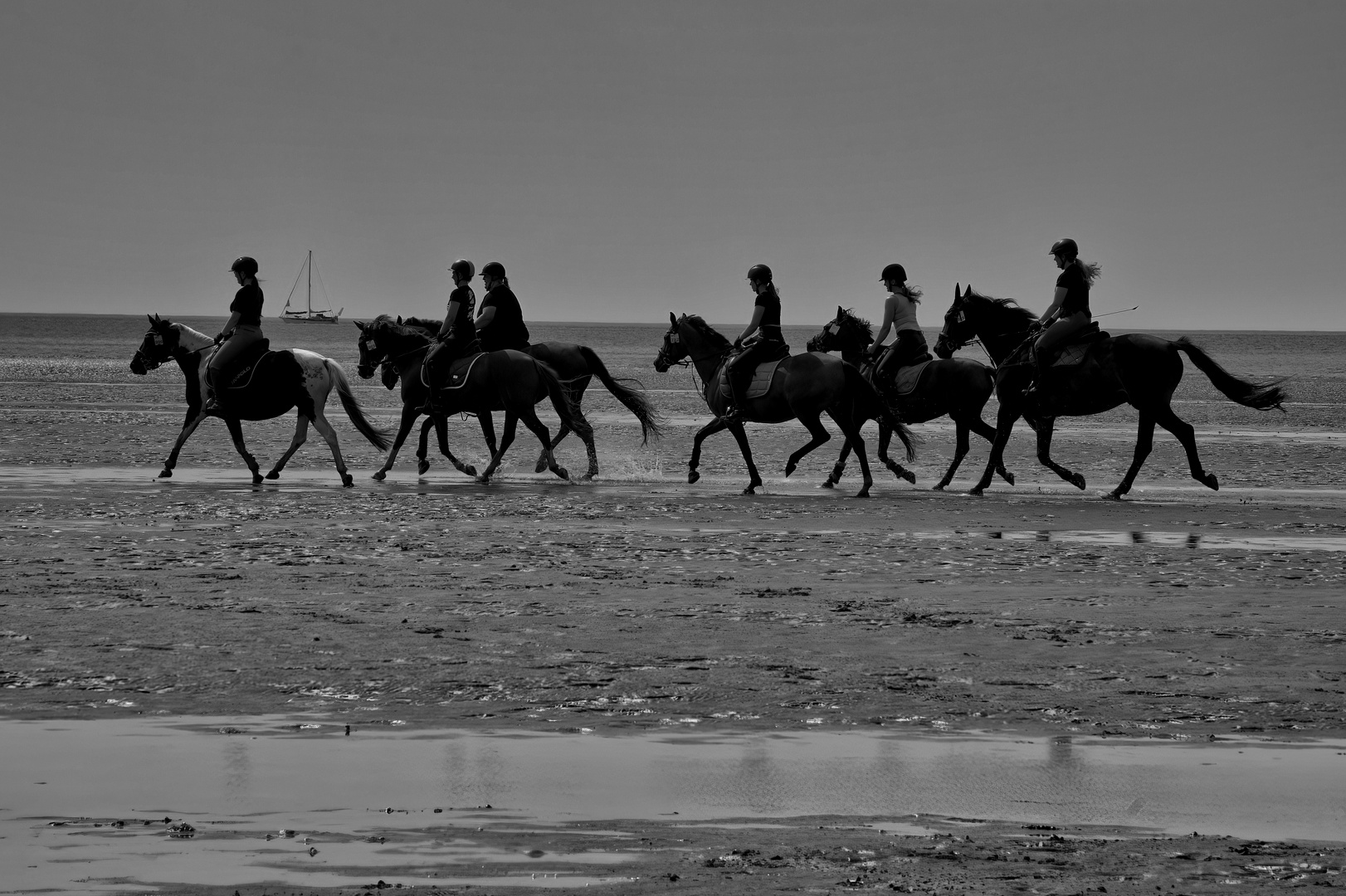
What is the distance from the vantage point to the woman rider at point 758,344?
1989cm

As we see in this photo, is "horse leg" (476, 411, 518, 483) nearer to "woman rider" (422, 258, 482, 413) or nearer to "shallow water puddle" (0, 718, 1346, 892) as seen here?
"woman rider" (422, 258, 482, 413)

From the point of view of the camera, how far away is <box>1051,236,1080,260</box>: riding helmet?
18641mm

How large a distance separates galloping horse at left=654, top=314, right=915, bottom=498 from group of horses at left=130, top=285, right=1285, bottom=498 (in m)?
0.02

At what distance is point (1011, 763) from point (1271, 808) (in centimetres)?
101

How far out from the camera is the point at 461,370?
67.5ft

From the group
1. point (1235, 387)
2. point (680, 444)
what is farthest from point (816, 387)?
point (680, 444)

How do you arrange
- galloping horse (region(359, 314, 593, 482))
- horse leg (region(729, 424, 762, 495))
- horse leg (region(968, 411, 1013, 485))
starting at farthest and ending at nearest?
galloping horse (region(359, 314, 593, 482)), horse leg (region(968, 411, 1013, 485)), horse leg (region(729, 424, 762, 495))

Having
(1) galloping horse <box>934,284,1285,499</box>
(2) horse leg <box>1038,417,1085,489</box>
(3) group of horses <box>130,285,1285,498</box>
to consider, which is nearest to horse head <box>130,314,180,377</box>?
(3) group of horses <box>130,285,1285,498</box>

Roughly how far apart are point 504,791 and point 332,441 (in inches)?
554

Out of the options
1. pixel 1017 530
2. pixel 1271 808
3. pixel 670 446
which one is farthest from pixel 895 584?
pixel 670 446

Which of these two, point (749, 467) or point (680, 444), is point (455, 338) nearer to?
point (749, 467)

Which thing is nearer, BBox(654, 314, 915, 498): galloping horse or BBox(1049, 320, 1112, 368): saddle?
BBox(1049, 320, 1112, 368): saddle

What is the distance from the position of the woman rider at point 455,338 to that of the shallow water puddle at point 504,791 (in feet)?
44.5

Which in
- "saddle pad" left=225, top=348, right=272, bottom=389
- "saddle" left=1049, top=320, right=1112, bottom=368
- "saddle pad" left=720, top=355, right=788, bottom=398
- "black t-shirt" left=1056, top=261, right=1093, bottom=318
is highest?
"black t-shirt" left=1056, top=261, right=1093, bottom=318
